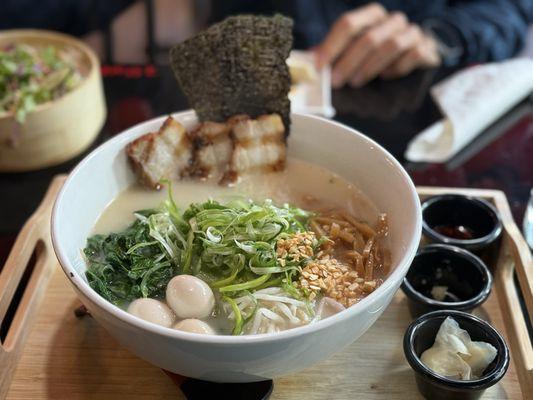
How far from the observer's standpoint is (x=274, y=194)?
1465 millimetres

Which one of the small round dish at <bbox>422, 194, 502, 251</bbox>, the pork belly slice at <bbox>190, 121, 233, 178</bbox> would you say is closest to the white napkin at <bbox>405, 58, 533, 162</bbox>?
the small round dish at <bbox>422, 194, 502, 251</bbox>

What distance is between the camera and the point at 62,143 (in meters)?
2.09

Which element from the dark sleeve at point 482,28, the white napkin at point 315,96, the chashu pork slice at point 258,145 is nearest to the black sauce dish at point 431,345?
the chashu pork slice at point 258,145

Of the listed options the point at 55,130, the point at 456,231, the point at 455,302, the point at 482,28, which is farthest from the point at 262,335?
the point at 482,28

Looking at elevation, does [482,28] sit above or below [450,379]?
below

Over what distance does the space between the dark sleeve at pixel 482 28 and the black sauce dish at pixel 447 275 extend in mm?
1637

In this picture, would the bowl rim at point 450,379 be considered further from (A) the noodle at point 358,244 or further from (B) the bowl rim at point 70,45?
(B) the bowl rim at point 70,45

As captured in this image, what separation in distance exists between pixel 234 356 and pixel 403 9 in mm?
2477

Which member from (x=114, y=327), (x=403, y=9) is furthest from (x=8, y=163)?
(x=403, y=9)

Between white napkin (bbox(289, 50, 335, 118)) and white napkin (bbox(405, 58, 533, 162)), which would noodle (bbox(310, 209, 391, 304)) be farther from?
white napkin (bbox(289, 50, 335, 118))

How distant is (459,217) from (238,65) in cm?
64

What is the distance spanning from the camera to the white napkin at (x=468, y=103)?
211 cm

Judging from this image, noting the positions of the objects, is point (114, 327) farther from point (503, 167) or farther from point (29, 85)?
point (503, 167)

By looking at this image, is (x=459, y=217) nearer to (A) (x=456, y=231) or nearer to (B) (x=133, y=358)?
(A) (x=456, y=231)
